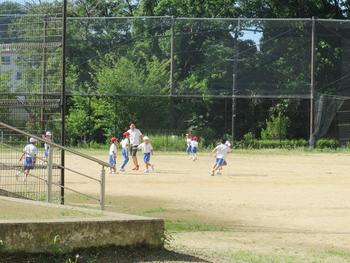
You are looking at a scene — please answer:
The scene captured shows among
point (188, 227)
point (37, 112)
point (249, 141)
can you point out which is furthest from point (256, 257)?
point (249, 141)

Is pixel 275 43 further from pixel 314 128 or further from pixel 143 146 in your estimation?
pixel 143 146

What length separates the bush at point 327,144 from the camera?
4863 centimetres

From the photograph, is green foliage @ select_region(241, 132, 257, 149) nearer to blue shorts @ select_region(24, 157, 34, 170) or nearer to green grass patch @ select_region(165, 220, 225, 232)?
blue shorts @ select_region(24, 157, 34, 170)

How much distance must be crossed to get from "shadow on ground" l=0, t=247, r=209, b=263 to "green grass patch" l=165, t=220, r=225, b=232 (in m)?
4.29

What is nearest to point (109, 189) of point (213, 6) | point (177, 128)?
point (177, 128)

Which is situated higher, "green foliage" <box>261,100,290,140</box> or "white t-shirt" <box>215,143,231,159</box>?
"green foliage" <box>261,100,290,140</box>

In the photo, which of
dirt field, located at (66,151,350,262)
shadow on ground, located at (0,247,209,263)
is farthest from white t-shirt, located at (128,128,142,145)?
shadow on ground, located at (0,247,209,263)

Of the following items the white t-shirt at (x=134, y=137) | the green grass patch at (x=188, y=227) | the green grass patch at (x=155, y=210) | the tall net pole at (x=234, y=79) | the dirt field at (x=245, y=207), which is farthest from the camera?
the tall net pole at (x=234, y=79)

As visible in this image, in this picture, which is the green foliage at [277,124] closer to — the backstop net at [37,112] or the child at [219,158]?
the child at [219,158]

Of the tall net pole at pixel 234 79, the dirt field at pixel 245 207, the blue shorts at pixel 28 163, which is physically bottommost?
the dirt field at pixel 245 207

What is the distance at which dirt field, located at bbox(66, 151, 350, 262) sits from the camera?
11.3 metres

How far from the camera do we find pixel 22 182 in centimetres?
1709

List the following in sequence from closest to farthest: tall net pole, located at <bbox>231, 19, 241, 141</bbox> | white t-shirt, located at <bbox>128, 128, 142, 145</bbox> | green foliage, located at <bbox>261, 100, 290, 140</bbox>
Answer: white t-shirt, located at <bbox>128, 128, 142, 145</bbox> < tall net pole, located at <bbox>231, 19, 241, 141</bbox> < green foliage, located at <bbox>261, 100, 290, 140</bbox>

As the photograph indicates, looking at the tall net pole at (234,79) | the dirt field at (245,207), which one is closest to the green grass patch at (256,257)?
the dirt field at (245,207)
